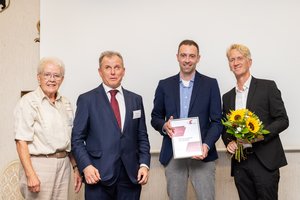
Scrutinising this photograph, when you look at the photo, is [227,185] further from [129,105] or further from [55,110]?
[55,110]

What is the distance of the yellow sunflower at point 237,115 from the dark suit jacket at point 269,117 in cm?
17

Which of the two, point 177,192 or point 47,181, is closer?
point 47,181

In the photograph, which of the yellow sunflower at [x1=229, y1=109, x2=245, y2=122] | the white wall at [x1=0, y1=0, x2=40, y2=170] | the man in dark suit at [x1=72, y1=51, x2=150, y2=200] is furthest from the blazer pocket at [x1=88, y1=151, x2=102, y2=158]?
the white wall at [x1=0, y1=0, x2=40, y2=170]

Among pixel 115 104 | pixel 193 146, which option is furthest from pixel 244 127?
pixel 115 104

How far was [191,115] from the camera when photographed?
114 inches

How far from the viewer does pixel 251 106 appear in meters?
2.79

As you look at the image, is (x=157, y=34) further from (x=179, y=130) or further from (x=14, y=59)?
(x=14, y=59)

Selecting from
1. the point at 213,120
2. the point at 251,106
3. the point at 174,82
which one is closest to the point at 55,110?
the point at 174,82

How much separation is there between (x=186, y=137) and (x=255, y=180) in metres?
0.60

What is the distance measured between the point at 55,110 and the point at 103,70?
43cm

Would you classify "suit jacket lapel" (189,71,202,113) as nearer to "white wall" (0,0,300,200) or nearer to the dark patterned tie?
the dark patterned tie

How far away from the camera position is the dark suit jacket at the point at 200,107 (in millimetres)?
2869

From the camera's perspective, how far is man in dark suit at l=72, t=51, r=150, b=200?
93.8 inches

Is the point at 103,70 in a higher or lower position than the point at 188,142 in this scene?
higher
